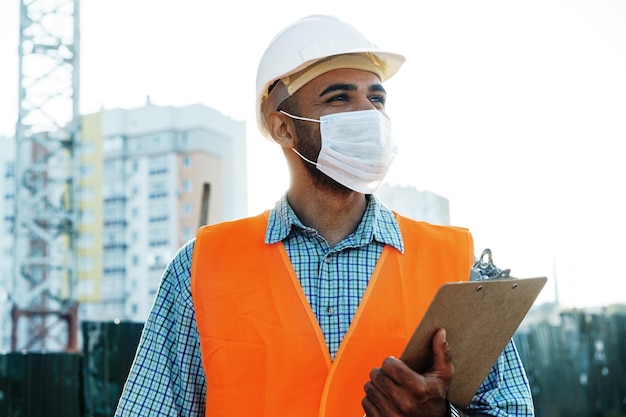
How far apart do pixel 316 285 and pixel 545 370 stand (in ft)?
33.8

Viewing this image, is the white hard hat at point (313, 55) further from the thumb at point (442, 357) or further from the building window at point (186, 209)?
the building window at point (186, 209)

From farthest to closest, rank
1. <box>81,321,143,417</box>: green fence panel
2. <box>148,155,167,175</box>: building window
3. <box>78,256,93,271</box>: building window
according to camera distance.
Result: <box>148,155,167,175</box>: building window
<box>78,256,93,271</box>: building window
<box>81,321,143,417</box>: green fence panel

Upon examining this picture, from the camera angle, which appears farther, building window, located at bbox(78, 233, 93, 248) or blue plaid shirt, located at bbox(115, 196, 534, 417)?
building window, located at bbox(78, 233, 93, 248)

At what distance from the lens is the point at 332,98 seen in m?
2.59

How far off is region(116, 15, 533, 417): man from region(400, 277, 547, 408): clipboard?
0.14 feet

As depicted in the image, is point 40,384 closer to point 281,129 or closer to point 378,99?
point 281,129

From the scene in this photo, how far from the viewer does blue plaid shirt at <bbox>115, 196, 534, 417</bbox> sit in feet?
7.17

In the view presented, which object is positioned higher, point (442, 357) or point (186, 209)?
point (186, 209)

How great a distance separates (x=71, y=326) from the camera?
22688mm

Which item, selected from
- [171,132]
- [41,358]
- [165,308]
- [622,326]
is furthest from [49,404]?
[171,132]

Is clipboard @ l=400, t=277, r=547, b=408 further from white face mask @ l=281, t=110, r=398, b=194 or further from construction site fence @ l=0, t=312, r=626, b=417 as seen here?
construction site fence @ l=0, t=312, r=626, b=417

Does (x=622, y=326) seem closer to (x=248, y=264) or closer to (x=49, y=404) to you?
(x=49, y=404)

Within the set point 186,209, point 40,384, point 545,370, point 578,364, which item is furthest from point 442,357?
point 186,209

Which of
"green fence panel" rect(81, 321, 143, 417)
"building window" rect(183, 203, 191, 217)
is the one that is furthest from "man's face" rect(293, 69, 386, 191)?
"building window" rect(183, 203, 191, 217)
